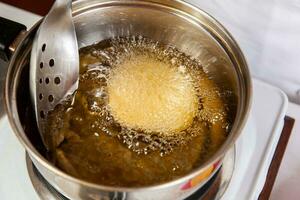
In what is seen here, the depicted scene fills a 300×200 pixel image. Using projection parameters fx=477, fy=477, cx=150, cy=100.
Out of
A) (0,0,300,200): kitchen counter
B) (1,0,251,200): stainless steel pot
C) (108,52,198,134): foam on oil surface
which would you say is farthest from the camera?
(0,0,300,200): kitchen counter

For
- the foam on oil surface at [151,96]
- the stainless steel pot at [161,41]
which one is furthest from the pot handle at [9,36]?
the foam on oil surface at [151,96]

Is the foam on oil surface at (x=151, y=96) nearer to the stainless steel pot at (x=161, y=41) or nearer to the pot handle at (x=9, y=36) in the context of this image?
the stainless steel pot at (x=161, y=41)

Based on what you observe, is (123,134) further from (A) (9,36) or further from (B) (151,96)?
(A) (9,36)

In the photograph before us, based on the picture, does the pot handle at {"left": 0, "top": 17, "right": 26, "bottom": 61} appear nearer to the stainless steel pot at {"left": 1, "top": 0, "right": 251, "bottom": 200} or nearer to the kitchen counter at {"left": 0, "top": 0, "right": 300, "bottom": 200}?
the stainless steel pot at {"left": 1, "top": 0, "right": 251, "bottom": 200}

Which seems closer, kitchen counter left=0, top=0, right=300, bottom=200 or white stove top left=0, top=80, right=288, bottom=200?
white stove top left=0, top=80, right=288, bottom=200

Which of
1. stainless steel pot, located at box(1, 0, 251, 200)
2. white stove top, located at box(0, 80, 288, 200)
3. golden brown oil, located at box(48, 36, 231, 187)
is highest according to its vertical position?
stainless steel pot, located at box(1, 0, 251, 200)

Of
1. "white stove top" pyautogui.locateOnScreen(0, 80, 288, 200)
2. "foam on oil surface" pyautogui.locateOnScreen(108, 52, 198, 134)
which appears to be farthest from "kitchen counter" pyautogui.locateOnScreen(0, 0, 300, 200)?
"foam on oil surface" pyautogui.locateOnScreen(108, 52, 198, 134)

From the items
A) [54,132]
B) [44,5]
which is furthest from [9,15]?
[54,132]
